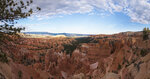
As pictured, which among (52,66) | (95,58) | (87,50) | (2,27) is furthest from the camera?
(87,50)

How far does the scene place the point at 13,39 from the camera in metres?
6.11

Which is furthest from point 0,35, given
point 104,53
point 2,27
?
point 104,53

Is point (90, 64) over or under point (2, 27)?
under

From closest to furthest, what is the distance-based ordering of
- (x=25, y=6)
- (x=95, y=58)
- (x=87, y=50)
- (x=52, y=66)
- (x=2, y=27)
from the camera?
1. (x=2, y=27)
2. (x=25, y=6)
3. (x=52, y=66)
4. (x=95, y=58)
5. (x=87, y=50)

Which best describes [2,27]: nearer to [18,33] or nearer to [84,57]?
[18,33]

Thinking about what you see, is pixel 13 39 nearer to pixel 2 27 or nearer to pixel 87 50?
pixel 2 27

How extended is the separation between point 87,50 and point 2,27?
4042 cm

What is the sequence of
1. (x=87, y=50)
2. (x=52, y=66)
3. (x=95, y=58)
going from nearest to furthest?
1. (x=52, y=66)
2. (x=95, y=58)
3. (x=87, y=50)

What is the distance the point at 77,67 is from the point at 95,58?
6.61m

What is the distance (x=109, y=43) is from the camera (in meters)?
40.8

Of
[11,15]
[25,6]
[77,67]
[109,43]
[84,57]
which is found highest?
[25,6]

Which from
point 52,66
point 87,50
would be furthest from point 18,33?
point 87,50

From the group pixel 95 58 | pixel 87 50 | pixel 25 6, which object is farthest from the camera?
pixel 87 50

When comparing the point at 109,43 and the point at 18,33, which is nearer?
the point at 18,33
